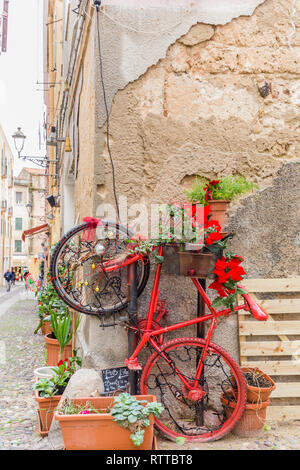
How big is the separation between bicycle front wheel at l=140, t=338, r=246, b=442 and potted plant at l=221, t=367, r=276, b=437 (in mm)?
22

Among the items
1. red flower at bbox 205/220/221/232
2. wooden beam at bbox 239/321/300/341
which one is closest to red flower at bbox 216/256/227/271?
red flower at bbox 205/220/221/232

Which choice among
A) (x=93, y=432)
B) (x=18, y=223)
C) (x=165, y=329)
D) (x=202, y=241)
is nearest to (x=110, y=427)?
(x=93, y=432)

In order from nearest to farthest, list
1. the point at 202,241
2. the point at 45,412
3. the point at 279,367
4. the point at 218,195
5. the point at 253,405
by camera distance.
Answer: the point at 202,241 < the point at 253,405 < the point at 218,195 < the point at 45,412 < the point at 279,367

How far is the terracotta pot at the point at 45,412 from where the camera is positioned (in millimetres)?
3322

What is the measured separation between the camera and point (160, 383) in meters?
3.34

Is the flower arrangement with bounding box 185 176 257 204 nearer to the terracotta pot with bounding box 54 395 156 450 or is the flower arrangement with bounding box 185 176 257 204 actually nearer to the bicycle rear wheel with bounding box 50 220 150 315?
the bicycle rear wheel with bounding box 50 220 150 315

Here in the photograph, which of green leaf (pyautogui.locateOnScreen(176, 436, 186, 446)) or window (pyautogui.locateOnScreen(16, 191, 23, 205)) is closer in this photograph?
green leaf (pyautogui.locateOnScreen(176, 436, 186, 446))

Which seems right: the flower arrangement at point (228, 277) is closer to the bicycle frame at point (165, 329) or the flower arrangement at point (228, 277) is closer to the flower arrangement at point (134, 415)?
the bicycle frame at point (165, 329)

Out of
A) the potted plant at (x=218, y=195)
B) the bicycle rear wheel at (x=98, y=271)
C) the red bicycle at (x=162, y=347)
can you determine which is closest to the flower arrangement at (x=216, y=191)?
the potted plant at (x=218, y=195)

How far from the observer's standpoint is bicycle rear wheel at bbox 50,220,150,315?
3301mm

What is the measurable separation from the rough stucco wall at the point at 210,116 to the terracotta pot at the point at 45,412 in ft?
3.59

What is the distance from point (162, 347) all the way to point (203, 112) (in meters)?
1.99

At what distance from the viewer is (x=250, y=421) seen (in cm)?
311

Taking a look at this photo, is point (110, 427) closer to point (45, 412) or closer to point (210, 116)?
point (45, 412)
